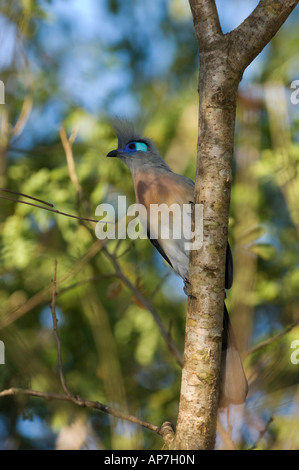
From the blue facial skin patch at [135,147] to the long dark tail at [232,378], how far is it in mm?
1674

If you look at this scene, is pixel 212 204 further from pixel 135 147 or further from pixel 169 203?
pixel 135 147

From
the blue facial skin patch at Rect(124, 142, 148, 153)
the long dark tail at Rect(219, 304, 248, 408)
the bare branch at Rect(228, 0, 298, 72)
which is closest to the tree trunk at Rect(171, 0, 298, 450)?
the bare branch at Rect(228, 0, 298, 72)

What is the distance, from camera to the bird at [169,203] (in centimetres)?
295

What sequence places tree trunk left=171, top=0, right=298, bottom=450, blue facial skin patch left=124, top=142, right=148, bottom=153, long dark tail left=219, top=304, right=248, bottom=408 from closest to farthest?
tree trunk left=171, top=0, right=298, bottom=450 → long dark tail left=219, top=304, right=248, bottom=408 → blue facial skin patch left=124, top=142, right=148, bottom=153

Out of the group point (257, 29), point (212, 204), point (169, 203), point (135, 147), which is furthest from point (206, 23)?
point (135, 147)

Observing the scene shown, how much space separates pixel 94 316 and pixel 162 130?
5.69 feet

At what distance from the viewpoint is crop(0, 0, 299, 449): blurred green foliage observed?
12.5ft

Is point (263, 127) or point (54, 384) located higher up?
point (263, 127)

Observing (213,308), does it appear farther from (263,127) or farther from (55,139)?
(55,139)

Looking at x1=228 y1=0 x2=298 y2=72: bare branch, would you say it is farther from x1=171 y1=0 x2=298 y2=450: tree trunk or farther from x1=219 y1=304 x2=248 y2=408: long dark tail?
x1=219 y1=304 x2=248 y2=408: long dark tail

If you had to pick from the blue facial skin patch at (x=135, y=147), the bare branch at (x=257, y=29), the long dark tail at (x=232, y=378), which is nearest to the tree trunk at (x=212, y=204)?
the bare branch at (x=257, y=29)

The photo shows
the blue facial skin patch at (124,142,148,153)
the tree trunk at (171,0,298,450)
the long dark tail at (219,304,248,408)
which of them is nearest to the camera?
the tree trunk at (171,0,298,450)

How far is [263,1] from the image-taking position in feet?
8.00
